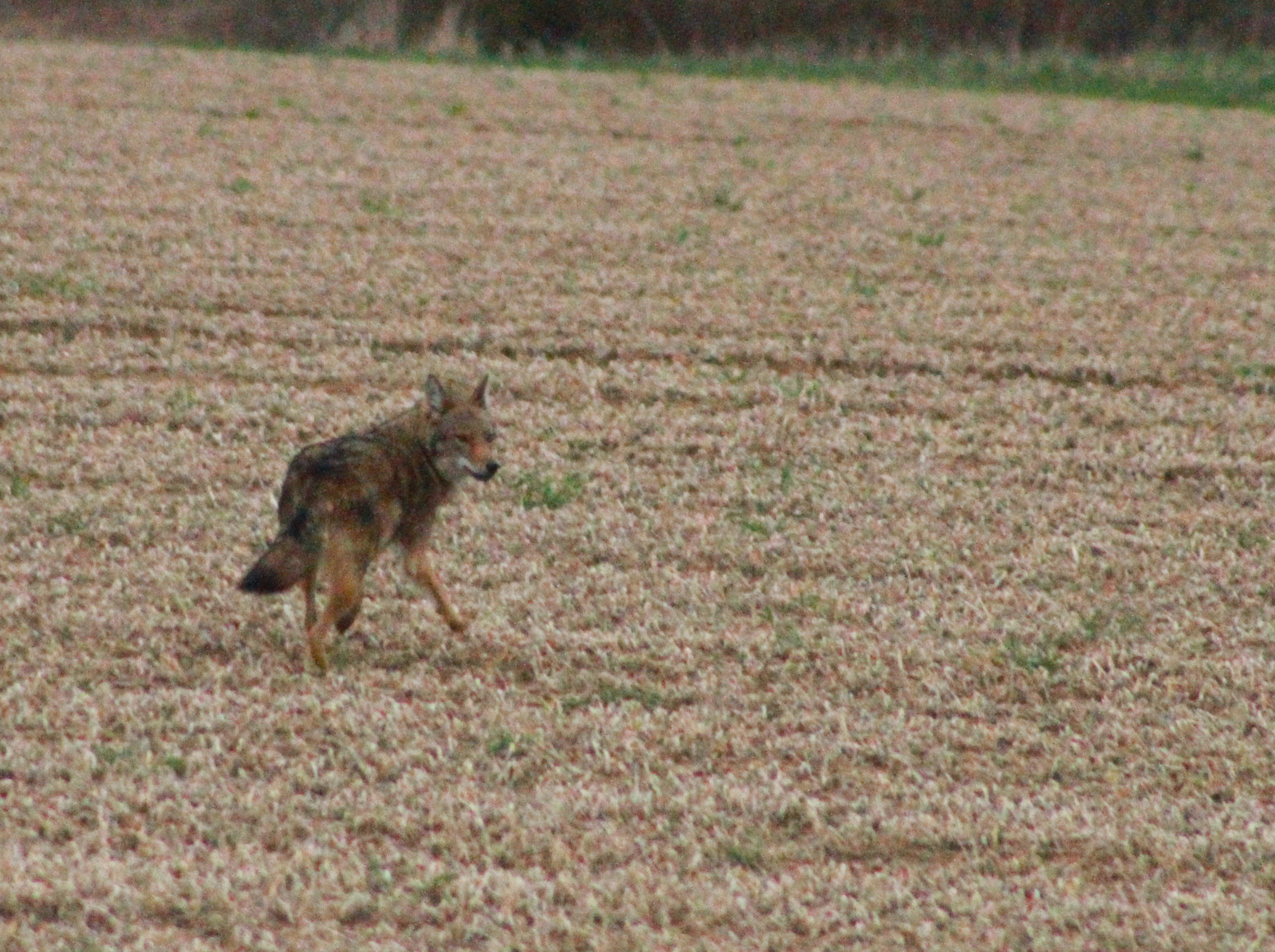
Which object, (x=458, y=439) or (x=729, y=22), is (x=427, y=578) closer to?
(x=458, y=439)

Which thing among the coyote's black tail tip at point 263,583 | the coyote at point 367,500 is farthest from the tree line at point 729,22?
the coyote's black tail tip at point 263,583

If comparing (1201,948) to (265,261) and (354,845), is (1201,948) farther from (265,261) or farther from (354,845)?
(265,261)

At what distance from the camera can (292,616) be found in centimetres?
824

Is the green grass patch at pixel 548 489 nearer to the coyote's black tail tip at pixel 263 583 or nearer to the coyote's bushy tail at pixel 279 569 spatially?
the coyote's bushy tail at pixel 279 569

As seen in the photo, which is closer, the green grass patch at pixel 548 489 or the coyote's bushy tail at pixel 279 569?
the coyote's bushy tail at pixel 279 569

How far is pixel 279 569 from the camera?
284 inches

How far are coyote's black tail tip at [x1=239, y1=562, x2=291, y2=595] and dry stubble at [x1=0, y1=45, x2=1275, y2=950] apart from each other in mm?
421

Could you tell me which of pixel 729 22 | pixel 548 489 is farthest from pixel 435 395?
pixel 729 22

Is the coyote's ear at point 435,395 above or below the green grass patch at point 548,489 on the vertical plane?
above

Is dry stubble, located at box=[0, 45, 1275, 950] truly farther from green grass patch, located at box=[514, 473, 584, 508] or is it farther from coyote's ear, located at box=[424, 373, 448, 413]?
coyote's ear, located at box=[424, 373, 448, 413]

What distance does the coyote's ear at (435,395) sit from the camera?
26.8 ft

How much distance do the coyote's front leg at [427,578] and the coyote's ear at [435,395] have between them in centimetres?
54

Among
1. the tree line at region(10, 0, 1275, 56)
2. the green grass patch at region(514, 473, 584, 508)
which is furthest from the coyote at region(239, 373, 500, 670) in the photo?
the tree line at region(10, 0, 1275, 56)

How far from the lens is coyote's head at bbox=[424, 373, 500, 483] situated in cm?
803
